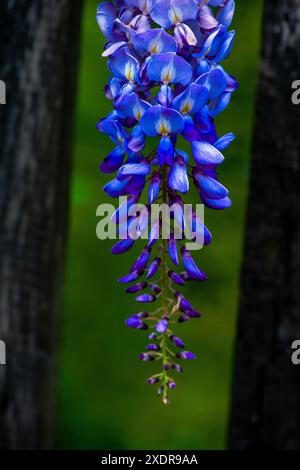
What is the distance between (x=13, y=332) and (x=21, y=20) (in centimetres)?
76

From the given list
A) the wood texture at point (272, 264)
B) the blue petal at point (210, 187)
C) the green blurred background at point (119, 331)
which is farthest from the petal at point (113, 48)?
the green blurred background at point (119, 331)

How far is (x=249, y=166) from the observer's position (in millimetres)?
1948

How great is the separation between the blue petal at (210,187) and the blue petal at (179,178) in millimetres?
47

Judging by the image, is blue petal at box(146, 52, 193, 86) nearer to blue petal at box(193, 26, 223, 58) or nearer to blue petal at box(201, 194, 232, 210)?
blue petal at box(193, 26, 223, 58)

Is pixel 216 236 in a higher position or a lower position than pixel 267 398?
higher

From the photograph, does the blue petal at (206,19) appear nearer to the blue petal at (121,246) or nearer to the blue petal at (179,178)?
the blue petal at (179,178)

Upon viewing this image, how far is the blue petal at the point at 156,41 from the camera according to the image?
118 cm

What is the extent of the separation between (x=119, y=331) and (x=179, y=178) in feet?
3.78

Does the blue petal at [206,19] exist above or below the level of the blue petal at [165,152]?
above

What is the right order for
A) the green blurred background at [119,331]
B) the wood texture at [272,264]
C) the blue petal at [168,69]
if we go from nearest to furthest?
1. the blue petal at [168,69]
2. the wood texture at [272,264]
3. the green blurred background at [119,331]

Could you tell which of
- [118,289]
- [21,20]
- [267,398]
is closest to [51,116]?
[21,20]

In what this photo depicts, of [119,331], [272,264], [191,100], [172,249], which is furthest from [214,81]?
[119,331]

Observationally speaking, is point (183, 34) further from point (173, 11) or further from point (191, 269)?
point (191, 269)

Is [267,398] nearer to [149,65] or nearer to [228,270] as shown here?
[228,270]
